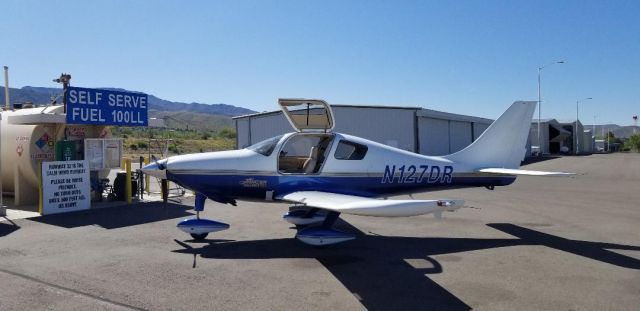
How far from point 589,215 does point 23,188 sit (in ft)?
54.3

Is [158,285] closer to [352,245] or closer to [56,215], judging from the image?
[352,245]

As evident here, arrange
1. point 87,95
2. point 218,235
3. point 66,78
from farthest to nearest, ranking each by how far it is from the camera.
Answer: point 66,78
point 87,95
point 218,235

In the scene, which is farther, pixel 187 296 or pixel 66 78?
pixel 66 78

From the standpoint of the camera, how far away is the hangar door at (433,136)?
33938 mm

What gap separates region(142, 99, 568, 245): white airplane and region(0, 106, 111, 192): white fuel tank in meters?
7.79

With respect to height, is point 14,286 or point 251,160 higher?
point 251,160

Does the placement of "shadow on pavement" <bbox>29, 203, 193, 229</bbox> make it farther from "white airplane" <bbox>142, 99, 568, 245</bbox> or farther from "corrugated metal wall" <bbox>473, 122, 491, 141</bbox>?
"corrugated metal wall" <bbox>473, 122, 491, 141</bbox>

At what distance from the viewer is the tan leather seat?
9.32 m

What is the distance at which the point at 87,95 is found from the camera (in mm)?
14266

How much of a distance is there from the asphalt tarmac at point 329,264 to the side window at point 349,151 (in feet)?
5.43

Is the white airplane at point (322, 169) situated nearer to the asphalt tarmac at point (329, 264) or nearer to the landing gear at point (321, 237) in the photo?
the landing gear at point (321, 237)

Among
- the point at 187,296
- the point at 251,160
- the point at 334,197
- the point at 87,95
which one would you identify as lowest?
the point at 187,296

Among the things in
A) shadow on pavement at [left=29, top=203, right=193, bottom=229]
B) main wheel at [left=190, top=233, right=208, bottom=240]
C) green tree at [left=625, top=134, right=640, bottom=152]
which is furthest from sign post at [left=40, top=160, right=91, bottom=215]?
green tree at [left=625, top=134, right=640, bottom=152]

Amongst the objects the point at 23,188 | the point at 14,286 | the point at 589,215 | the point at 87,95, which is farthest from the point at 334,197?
the point at 23,188
